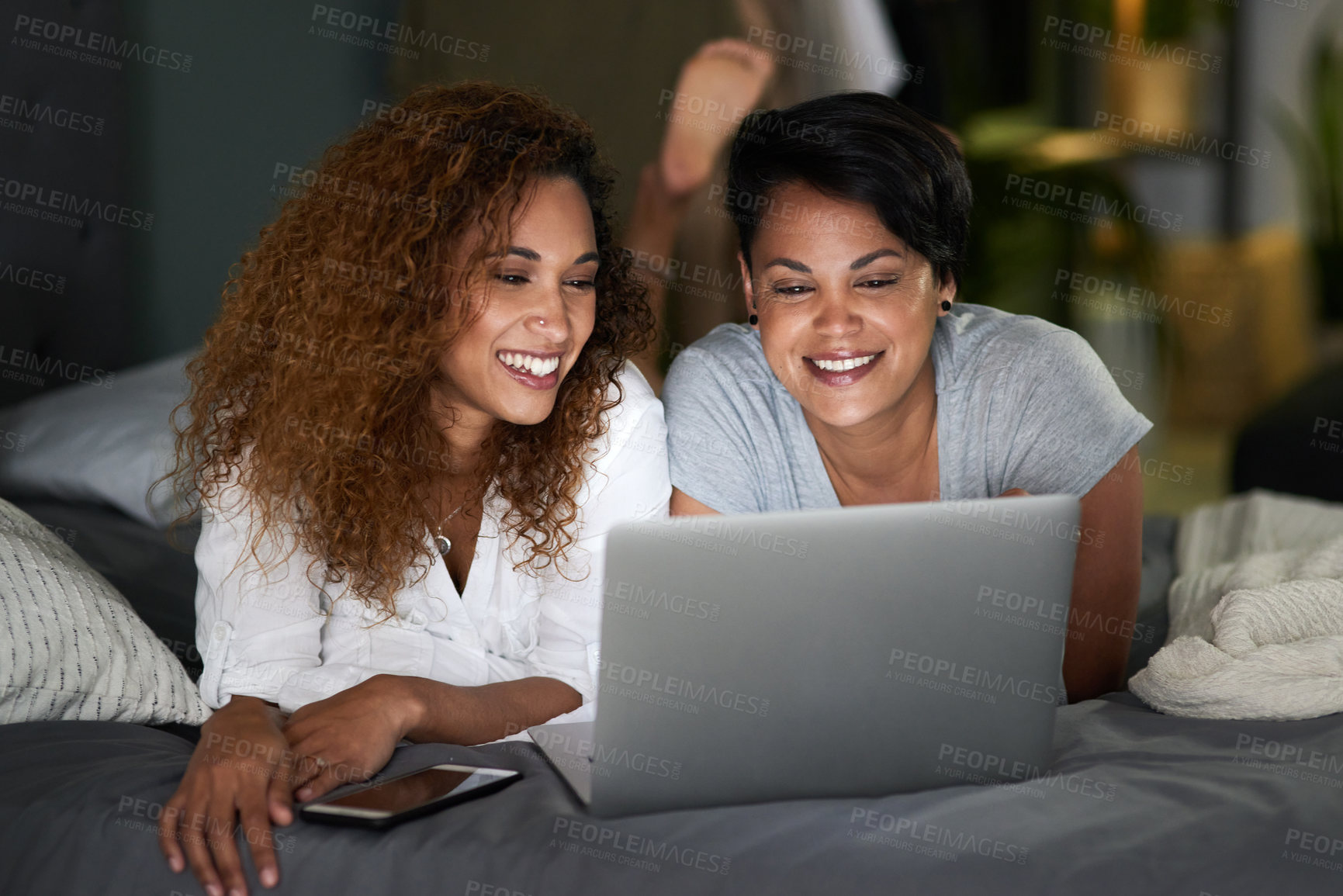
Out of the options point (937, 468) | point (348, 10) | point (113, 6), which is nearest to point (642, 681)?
point (937, 468)

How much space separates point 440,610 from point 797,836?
61 centimetres

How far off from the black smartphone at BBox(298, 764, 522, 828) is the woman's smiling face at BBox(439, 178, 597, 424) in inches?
17.0

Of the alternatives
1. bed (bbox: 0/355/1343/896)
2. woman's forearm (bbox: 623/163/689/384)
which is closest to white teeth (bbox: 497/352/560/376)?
bed (bbox: 0/355/1343/896)

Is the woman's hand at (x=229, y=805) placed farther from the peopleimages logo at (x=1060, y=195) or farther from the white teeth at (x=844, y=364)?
the peopleimages logo at (x=1060, y=195)

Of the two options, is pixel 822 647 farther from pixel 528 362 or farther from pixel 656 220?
pixel 656 220

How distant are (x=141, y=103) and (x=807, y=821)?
2.14 meters

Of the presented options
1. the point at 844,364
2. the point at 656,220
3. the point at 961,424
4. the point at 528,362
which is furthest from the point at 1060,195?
the point at 528,362

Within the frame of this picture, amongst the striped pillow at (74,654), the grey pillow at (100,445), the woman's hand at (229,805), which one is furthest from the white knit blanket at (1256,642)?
the grey pillow at (100,445)

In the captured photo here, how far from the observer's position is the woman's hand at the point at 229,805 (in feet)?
2.99

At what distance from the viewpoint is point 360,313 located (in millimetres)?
1249

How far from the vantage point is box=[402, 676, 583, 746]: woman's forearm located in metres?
1.13

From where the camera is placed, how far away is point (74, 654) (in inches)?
47.0

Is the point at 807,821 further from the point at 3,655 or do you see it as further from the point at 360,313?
the point at 3,655

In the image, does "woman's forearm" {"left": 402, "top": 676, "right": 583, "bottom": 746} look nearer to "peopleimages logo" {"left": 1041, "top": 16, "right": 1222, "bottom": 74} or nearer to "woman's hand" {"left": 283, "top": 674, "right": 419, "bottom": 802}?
"woman's hand" {"left": 283, "top": 674, "right": 419, "bottom": 802}
